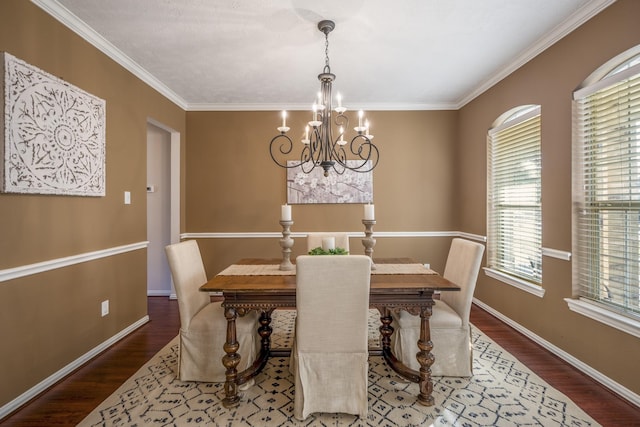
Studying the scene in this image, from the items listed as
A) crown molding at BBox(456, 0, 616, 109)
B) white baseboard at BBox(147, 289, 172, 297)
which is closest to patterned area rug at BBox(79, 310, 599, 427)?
white baseboard at BBox(147, 289, 172, 297)

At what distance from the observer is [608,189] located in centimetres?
214

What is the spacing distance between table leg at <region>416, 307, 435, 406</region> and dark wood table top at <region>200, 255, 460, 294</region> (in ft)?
0.55

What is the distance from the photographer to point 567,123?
2422mm

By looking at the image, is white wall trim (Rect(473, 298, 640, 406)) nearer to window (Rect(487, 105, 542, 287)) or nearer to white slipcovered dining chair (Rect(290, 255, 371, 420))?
window (Rect(487, 105, 542, 287))

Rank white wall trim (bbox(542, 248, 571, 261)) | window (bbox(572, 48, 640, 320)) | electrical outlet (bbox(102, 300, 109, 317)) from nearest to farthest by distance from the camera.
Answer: window (bbox(572, 48, 640, 320))
white wall trim (bbox(542, 248, 571, 261))
electrical outlet (bbox(102, 300, 109, 317))

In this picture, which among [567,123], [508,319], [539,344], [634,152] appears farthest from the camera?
[508,319]

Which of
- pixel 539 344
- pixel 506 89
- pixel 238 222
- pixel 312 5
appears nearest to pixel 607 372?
pixel 539 344

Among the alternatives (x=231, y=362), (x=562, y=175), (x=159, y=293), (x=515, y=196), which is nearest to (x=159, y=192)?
(x=159, y=293)

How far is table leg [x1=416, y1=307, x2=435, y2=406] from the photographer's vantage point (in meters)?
1.89

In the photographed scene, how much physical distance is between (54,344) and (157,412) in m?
0.98

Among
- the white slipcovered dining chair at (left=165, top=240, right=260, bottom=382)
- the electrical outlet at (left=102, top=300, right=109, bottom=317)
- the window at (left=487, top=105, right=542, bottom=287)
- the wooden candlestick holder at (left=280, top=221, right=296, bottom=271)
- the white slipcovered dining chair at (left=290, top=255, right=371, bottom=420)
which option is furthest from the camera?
the window at (left=487, top=105, right=542, bottom=287)

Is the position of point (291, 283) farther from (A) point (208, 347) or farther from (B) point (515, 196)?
(B) point (515, 196)

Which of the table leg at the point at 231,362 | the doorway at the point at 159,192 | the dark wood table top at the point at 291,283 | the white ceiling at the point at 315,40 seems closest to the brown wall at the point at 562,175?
the white ceiling at the point at 315,40

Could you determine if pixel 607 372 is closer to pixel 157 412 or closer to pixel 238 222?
pixel 157 412
